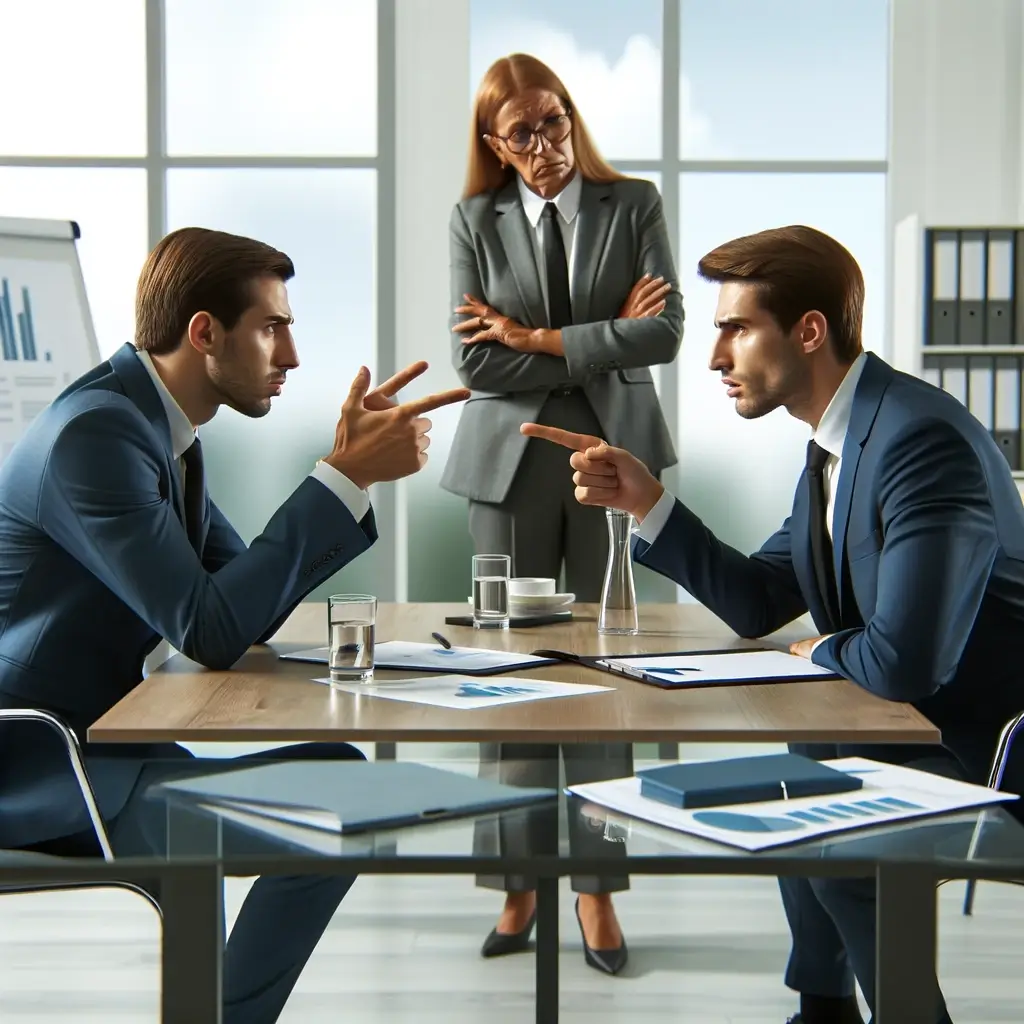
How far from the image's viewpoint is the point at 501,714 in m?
1.39

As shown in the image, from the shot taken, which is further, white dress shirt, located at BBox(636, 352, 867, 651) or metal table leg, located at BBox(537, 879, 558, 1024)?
white dress shirt, located at BBox(636, 352, 867, 651)

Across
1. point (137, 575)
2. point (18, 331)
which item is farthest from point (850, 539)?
point (18, 331)

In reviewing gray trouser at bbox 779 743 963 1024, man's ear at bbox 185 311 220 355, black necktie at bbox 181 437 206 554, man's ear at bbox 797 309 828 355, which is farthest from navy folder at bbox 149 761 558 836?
man's ear at bbox 797 309 828 355

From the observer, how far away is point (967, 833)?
1002 millimetres

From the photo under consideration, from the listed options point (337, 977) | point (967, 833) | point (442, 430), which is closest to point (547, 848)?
point (967, 833)

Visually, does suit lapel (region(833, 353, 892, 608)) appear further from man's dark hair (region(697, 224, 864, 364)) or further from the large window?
the large window

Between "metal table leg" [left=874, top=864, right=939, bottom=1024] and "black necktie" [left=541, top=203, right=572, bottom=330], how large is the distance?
2.36 meters

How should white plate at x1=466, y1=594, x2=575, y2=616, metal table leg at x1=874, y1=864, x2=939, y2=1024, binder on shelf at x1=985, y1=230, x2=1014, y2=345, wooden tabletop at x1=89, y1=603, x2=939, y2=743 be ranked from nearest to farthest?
metal table leg at x1=874, y1=864, x2=939, y2=1024 < wooden tabletop at x1=89, y1=603, x2=939, y2=743 < white plate at x1=466, y1=594, x2=575, y2=616 < binder on shelf at x1=985, y1=230, x2=1014, y2=345

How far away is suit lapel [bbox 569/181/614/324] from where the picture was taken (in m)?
3.16

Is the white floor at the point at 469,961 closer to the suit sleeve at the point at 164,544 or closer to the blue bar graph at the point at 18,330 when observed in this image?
the suit sleeve at the point at 164,544

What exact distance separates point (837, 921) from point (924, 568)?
438 mm

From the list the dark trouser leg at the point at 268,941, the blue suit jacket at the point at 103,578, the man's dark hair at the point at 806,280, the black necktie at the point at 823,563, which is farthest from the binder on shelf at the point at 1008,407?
the dark trouser leg at the point at 268,941

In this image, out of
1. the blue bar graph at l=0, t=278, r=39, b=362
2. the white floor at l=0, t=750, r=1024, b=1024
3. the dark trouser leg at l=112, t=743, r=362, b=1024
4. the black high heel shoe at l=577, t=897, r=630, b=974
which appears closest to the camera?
the dark trouser leg at l=112, t=743, r=362, b=1024

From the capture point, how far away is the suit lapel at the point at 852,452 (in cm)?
185
